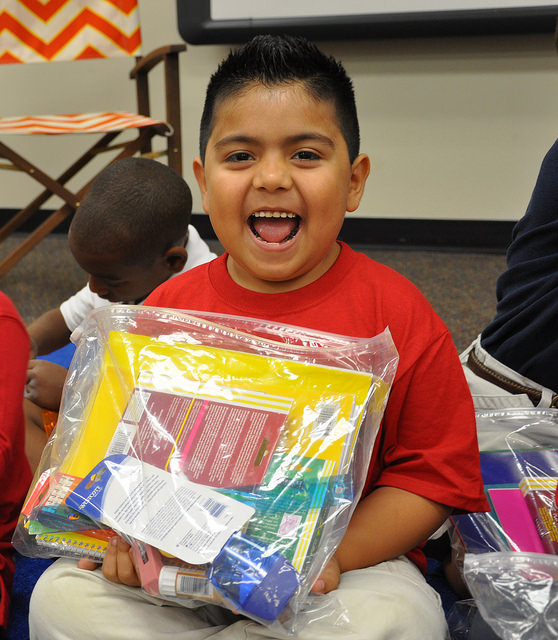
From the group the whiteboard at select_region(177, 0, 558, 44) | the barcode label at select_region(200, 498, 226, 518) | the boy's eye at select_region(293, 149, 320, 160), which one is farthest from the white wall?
the barcode label at select_region(200, 498, 226, 518)

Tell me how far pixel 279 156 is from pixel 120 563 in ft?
1.42

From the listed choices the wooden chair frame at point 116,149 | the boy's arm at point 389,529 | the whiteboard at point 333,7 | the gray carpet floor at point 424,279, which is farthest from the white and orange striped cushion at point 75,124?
the boy's arm at point 389,529

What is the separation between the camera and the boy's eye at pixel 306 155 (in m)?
0.73

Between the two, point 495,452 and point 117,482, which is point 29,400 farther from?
point 495,452

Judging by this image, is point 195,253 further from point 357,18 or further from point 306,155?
point 357,18

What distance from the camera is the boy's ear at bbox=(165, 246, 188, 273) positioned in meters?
1.28

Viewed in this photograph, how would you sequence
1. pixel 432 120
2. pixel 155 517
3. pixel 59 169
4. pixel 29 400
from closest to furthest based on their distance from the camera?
1. pixel 155 517
2. pixel 29 400
3. pixel 432 120
4. pixel 59 169

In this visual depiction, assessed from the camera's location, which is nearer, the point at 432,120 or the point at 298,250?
the point at 298,250

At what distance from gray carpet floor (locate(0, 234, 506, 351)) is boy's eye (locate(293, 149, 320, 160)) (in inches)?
43.0

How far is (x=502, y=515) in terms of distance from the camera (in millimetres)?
804

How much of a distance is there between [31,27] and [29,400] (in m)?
1.59

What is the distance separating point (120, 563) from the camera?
614 mm

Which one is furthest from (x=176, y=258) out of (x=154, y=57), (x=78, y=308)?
(x=154, y=57)

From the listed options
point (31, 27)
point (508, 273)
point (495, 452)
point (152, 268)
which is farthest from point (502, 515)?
point (31, 27)
